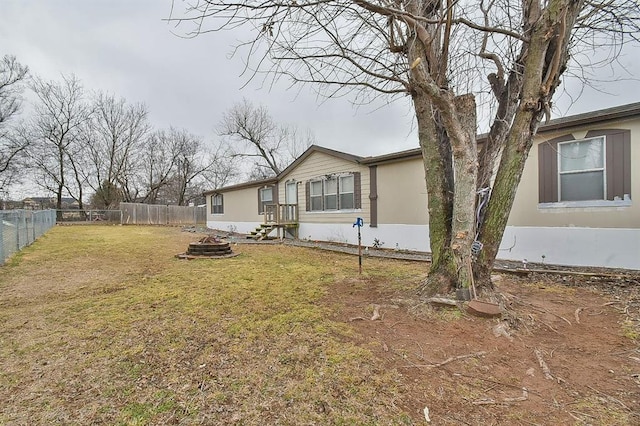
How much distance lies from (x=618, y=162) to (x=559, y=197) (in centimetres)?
110

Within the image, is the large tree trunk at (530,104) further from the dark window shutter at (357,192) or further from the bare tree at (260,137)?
the bare tree at (260,137)

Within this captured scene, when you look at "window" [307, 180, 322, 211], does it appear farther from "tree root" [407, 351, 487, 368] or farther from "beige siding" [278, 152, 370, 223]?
"tree root" [407, 351, 487, 368]

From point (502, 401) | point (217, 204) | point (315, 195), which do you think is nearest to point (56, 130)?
point (217, 204)

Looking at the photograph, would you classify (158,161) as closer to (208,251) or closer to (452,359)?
(208,251)

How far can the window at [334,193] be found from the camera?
10.4 metres

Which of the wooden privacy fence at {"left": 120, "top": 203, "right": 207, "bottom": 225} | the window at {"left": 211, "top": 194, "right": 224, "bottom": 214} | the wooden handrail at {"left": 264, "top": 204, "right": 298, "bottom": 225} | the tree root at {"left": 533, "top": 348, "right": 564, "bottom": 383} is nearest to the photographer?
the tree root at {"left": 533, "top": 348, "right": 564, "bottom": 383}

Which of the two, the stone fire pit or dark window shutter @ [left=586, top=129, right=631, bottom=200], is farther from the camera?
the stone fire pit

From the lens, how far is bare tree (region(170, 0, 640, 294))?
3281 millimetres

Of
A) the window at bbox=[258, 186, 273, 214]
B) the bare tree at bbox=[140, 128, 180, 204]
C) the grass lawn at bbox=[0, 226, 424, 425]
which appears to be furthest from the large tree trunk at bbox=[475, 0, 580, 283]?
the bare tree at bbox=[140, 128, 180, 204]

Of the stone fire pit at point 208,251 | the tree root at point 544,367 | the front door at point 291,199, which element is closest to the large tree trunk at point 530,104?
the tree root at point 544,367

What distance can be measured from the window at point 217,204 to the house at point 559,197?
1042cm

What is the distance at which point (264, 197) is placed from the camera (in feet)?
47.8

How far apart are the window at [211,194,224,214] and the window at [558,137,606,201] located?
16261 mm

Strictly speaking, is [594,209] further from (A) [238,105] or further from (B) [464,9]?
(A) [238,105]
